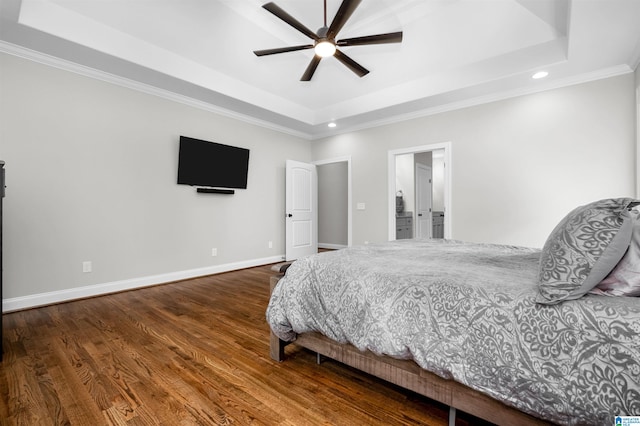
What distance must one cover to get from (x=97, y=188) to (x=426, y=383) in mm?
3998

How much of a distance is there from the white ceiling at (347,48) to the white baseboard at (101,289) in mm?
2555

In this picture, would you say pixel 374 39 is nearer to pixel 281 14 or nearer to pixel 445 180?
pixel 281 14

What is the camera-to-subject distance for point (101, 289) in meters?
3.51

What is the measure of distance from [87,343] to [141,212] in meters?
2.03

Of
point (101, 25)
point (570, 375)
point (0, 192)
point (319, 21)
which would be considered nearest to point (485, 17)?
point (319, 21)

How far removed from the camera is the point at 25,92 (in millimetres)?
3047

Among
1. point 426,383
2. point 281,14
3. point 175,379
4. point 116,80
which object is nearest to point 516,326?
point 426,383

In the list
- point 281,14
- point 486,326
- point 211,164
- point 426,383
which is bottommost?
point 426,383

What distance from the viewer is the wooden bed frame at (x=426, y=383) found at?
1149 millimetres

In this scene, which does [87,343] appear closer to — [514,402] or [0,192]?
[0,192]

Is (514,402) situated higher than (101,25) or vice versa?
(101,25)

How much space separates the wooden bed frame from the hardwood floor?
180 mm

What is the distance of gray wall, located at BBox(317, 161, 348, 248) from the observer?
24.2ft

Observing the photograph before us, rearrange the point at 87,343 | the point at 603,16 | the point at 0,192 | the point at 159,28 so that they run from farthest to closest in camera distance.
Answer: the point at 159,28 < the point at 603,16 < the point at 87,343 < the point at 0,192
